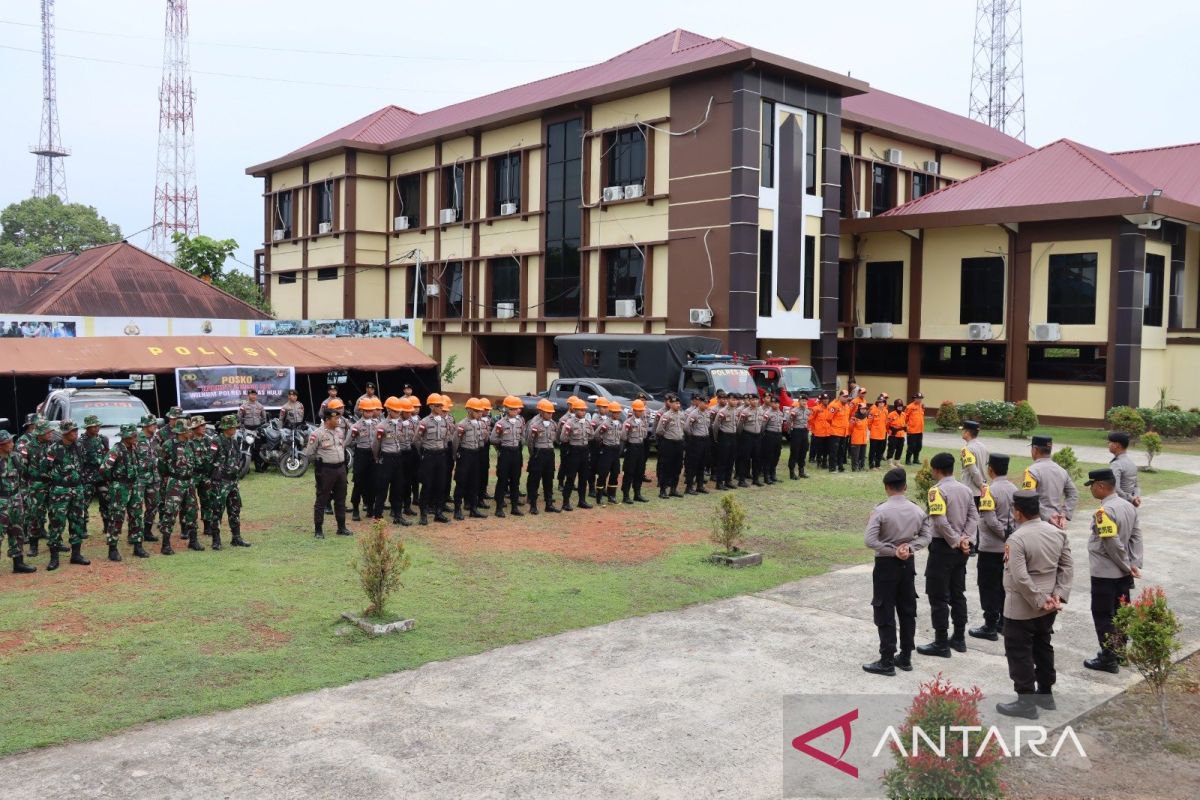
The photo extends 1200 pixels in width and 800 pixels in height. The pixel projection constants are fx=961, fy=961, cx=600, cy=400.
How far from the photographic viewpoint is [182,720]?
255 inches

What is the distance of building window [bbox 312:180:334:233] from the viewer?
3978 centimetres

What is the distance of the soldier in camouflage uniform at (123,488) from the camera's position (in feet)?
37.1

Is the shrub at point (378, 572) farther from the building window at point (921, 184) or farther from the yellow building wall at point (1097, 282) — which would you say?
the building window at point (921, 184)

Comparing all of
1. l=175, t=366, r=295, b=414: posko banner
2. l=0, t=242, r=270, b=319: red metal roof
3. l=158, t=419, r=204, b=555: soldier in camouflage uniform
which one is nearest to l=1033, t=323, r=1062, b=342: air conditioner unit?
l=175, t=366, r=295, b=414: posko banner

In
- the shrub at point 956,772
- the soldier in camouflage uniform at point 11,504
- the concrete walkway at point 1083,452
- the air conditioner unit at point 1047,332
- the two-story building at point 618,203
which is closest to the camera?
the shrub at point 956,772

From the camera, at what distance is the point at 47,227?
63.2 m

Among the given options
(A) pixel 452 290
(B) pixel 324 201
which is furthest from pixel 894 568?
(B) pixel 324 201

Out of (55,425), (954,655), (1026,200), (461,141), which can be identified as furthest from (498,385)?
(954,655)

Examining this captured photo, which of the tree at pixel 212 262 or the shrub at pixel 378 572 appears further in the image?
the tree at pixel 212 262

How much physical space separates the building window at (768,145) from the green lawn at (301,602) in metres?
14.5

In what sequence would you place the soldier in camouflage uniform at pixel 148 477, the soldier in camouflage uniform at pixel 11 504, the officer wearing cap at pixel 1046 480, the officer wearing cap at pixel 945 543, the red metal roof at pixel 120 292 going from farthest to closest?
the red metal roof at pixel 120 292
the soldier in camouflage uniform at pixel 148 477
the soldier in camouflage uniform at pixel 11 504
the officer wearing cap at pixel 1046 480
the officer wearing cap at pixel 945 543

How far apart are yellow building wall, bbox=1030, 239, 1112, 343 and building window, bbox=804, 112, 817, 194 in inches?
287

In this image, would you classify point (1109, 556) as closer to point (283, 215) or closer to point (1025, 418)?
point (1025, 418)

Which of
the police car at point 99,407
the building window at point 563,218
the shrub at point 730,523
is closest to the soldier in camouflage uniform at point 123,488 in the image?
the police car at point 99,407
